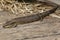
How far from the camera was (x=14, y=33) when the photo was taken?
4.27m

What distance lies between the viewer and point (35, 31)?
430cm

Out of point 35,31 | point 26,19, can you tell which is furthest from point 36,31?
point 26,19

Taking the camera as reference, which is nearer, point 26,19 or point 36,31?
point 36,31

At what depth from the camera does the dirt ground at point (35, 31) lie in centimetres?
406

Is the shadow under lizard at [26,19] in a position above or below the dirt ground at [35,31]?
above

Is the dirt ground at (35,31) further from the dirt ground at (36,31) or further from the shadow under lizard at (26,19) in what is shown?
the shadow under lizard at (26,19)

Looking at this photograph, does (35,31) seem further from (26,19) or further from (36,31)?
(26,19)

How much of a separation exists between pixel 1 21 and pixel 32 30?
84 cm

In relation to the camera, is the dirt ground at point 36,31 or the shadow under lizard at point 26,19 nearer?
the dirt ground at point 36,31

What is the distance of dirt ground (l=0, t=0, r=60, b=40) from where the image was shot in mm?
4059

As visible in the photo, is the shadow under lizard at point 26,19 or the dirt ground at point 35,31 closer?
the dirt ground at point 35,31

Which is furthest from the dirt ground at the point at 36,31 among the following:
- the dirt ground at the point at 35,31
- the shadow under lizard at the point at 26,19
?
the shadow under lizard at the point at 26,19

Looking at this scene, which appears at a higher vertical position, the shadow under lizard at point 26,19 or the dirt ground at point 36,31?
the shadow under lizard at point 26,19

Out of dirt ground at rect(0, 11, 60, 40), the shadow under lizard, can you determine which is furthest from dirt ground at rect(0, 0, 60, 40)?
the shadow under lizard
